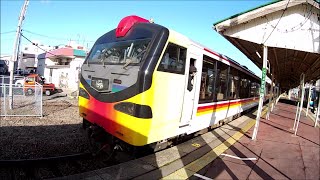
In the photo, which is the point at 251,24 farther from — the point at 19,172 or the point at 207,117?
the point at 19,172

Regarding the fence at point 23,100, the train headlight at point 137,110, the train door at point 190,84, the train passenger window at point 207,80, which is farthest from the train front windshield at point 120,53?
the fence at point 23,100

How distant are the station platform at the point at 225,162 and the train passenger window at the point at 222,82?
1.40m

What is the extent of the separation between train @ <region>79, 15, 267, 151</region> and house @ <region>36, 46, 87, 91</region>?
22.4 m

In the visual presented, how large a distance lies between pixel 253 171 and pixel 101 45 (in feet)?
14.5

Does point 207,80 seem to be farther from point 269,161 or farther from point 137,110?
point 137,110

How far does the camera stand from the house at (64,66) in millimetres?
30312

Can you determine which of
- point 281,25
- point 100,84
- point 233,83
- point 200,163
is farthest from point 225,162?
point 233,83

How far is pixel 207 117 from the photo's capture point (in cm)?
796

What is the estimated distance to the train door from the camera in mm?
6102

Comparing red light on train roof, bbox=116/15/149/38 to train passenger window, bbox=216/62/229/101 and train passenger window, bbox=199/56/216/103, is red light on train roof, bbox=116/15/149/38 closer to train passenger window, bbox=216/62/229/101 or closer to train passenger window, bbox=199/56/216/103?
train passenger window, bbox=199/56/216/103

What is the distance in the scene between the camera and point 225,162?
5.82 metres

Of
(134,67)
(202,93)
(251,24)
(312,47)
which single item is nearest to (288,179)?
(202,93)

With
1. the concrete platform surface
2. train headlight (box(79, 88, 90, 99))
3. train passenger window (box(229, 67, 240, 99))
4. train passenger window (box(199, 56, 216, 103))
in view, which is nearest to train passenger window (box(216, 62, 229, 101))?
train passenger window (box(199, 56, 216, 103))

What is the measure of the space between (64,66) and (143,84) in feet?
97.0
